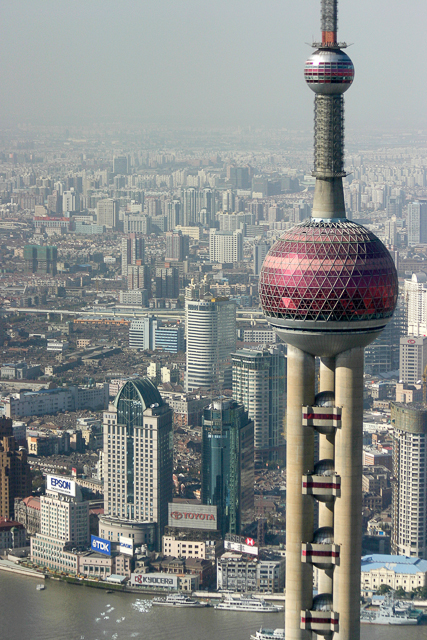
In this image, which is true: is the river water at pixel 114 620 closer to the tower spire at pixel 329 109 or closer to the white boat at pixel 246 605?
the white boat at pixel 246 605

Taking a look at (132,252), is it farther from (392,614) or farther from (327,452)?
(327,452)

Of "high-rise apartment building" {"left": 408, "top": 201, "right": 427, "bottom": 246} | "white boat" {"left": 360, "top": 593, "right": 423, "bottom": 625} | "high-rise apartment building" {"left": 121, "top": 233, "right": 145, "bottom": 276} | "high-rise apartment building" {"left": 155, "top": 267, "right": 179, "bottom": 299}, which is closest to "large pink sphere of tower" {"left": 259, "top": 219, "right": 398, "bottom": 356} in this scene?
"white boat" {"left": 360, "top": 593, "right": 423, "bottom": 625}

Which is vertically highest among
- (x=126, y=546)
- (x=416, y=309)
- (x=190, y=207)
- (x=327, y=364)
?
(x=190, y=207)

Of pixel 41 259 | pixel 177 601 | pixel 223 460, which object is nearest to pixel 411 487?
pixel 223 460

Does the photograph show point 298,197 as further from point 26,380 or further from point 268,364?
point 268,364

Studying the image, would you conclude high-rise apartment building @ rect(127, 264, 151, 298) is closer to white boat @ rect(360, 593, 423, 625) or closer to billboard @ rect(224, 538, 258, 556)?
billboard @ rect(224, 538, 258, 556)

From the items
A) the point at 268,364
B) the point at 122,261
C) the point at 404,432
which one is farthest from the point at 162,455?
the point at 122,261
